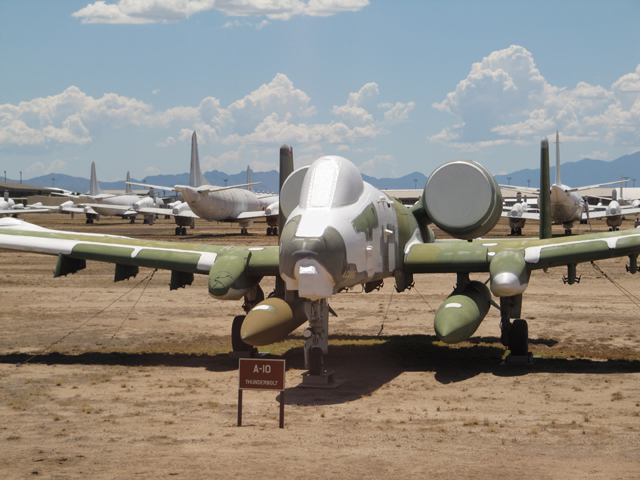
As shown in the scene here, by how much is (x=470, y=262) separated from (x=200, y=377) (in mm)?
6620

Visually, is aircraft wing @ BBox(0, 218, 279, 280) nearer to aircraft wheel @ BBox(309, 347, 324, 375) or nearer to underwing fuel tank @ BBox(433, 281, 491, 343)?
aircraft wheel @ BBox(309, 347, 324, 375)

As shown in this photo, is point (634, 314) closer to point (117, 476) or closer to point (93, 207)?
point (117, 476)

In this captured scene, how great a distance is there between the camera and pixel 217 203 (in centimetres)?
6359

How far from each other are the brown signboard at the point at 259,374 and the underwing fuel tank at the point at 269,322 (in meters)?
2.49

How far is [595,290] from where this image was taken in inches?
1196

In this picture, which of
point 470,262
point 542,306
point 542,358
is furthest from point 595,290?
point 470,262

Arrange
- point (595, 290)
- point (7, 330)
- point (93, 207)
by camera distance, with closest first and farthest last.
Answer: point (7, 330)
point (595, 290)
point (93, 207)

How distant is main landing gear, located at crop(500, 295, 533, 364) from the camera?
645 inches

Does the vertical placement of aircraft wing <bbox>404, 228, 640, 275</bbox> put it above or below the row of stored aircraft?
below

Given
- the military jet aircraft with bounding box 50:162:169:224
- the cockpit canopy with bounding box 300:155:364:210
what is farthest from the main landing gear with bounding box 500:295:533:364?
the military jet aircraft with bounding box 50:162:169:224

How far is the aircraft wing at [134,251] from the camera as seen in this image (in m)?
16.7

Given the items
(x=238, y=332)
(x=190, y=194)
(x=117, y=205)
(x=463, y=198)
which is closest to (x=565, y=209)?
(x=190, y=194)

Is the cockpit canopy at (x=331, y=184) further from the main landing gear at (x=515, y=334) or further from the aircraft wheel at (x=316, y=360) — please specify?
the main landing gear at (x=515, y=334)

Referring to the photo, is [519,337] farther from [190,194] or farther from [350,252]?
[190,194]
